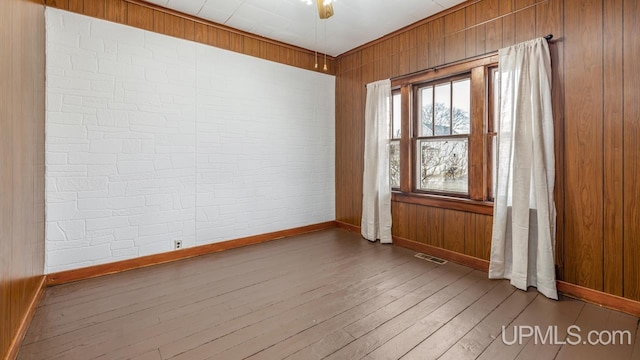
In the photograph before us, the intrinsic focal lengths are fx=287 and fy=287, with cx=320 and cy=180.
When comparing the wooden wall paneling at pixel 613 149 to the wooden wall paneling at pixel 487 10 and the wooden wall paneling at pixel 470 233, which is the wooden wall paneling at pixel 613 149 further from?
the wooden wall paneling at pixel 470 233

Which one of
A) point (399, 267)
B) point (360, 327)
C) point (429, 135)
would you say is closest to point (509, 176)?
point (429, 135)

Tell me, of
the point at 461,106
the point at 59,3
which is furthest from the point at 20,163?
the point at 461,106

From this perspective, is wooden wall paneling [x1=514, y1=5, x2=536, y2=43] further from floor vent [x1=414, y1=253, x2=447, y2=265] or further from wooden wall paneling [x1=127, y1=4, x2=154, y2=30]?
wooden wall paneling [x1=127, y1=4, x2=154, y2=30]

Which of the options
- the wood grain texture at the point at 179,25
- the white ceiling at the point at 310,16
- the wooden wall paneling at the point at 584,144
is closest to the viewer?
the wooden wall paneling at the point at 584,144

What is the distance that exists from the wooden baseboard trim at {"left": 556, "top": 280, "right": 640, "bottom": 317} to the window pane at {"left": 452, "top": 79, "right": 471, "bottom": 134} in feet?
5.57

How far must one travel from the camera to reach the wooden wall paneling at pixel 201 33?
343 centimetres

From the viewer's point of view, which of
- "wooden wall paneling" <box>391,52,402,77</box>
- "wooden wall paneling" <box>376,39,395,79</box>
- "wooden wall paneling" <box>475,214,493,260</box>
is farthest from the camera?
"wooden wall paneling" <box>376,39,395,79</box>

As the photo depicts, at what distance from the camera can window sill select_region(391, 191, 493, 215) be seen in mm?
3020

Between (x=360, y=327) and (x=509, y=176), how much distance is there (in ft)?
6.43

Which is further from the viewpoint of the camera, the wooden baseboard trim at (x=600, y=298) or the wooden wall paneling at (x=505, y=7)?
the wooden wall paneling at (x=505, y=7)

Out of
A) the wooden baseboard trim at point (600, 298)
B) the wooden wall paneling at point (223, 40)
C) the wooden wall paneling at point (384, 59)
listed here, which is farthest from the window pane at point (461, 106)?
the wooden wall paneling at point (223, 40)

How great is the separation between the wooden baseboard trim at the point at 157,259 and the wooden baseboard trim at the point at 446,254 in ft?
5.03

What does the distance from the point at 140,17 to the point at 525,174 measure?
4171 mm

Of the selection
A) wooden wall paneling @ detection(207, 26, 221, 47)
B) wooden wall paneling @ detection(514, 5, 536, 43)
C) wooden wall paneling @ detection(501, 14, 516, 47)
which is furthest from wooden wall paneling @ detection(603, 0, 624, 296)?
wooden wall paneling @ detection(207, 26, 221, 47)
